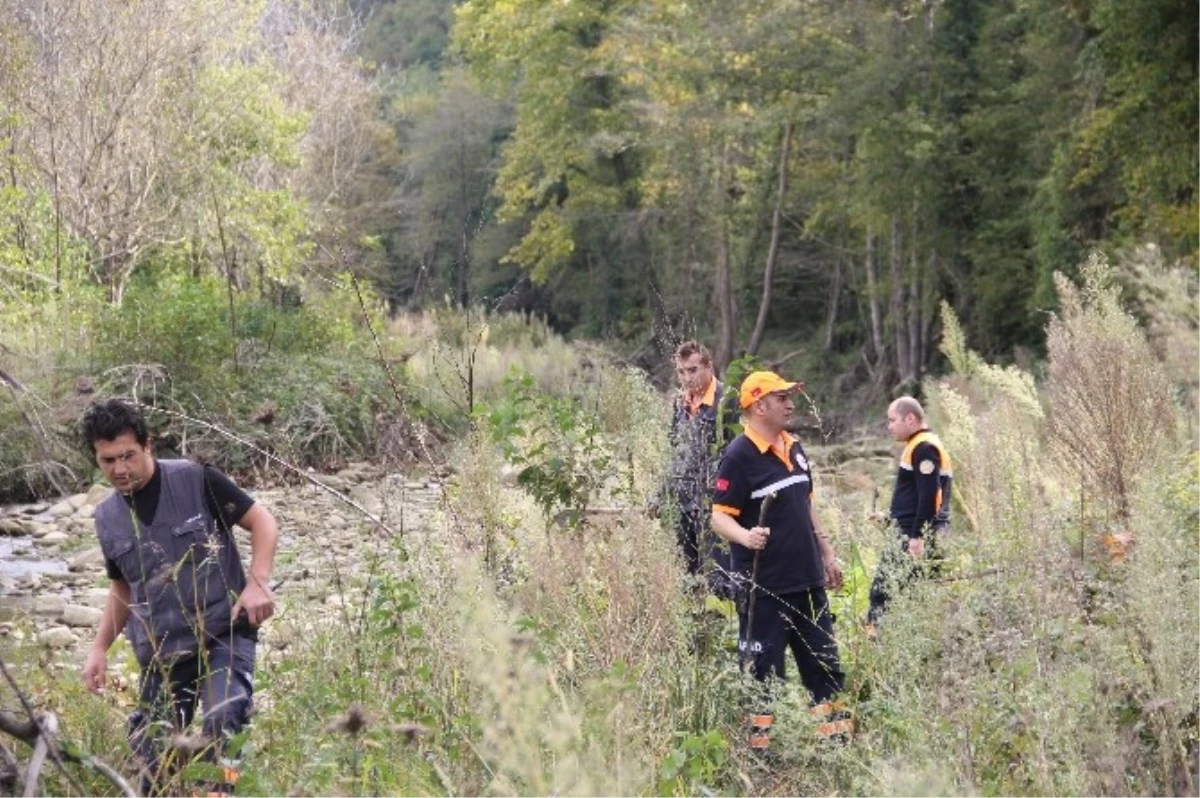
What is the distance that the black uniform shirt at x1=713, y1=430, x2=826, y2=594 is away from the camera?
6.59 m

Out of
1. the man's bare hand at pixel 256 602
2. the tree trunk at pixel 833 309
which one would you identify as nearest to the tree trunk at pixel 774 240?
the tree trunk at pixel 833 309

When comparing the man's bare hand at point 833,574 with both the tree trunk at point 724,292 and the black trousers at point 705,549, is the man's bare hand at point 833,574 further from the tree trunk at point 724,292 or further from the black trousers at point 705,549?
the tree trunk at point 724,292

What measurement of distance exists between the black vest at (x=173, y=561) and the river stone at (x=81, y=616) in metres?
5.52

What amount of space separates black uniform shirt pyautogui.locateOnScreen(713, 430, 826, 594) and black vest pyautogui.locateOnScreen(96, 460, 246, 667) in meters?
2.16

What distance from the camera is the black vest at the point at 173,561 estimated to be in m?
5.31

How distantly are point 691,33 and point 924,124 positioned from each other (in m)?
7.44

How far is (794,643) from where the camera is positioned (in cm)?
659

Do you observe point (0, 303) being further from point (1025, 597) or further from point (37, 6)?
point (1025, 597)

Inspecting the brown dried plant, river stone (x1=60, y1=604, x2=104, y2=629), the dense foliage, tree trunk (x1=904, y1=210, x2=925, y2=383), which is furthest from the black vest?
tree trunk (x1=904, y1=210, x2=925, y2=383)

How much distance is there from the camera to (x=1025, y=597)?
17.5ft

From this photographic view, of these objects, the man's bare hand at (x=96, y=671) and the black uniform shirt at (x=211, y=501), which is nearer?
the man's bare hand at (x=96, y=671)

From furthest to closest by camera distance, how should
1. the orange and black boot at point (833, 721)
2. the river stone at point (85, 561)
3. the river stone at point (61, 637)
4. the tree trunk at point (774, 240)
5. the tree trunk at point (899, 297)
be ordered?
the tree trunk at point (774, 240) → the tree trunk at point (899, 297) → the river stone at point (85, 561) → the river stone at point (61, 637) → the orange and black boot at point (833, 721)

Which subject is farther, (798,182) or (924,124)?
(798,182)

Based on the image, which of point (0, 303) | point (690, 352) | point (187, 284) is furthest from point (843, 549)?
point (187, 284)
